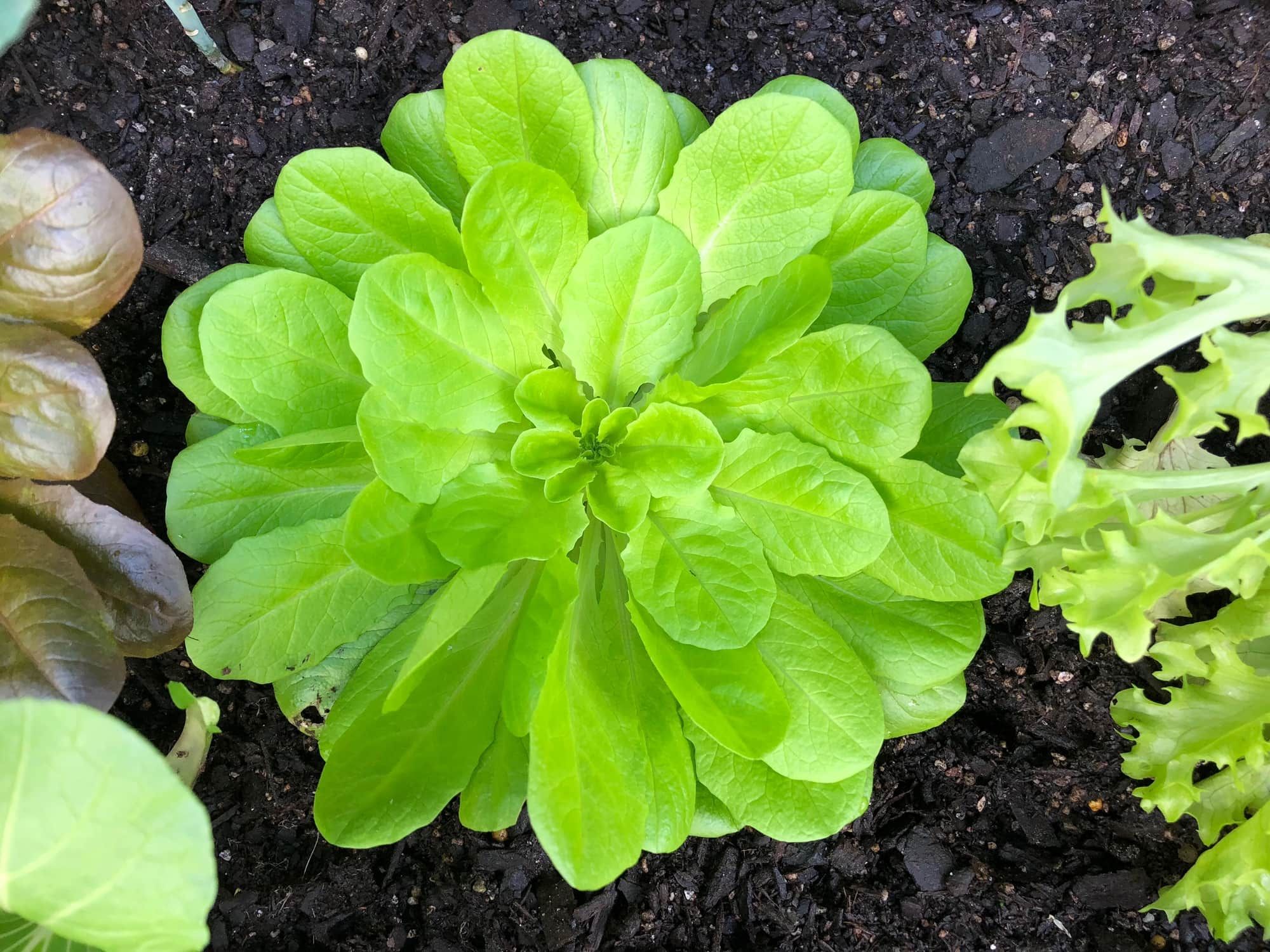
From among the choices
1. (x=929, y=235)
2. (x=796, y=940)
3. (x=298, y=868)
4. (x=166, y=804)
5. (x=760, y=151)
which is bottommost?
(x=796, y=940)

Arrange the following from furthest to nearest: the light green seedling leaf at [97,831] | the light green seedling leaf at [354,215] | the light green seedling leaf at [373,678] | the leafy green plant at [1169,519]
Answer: the light green seedling leaf at [373,678]
the light green seedling leaf at [354,215]
the leafy green plant at [1169,519]
the light green seedling leaf at [97,831]

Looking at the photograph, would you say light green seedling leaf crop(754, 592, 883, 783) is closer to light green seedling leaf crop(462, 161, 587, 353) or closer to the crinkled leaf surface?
light green seedling leaf crop(462, 161, 587, 353)

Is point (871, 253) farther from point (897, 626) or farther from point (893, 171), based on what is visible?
point (897, 626)

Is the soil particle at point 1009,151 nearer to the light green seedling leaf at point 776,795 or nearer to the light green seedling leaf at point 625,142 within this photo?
the light green seedling leaf at point 625,142

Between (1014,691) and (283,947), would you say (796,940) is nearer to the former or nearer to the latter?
(1014,691)

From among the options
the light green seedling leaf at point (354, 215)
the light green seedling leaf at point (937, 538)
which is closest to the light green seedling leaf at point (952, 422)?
the light green seedling leaf at point (937, 538)

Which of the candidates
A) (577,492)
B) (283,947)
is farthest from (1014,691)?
(283,947)

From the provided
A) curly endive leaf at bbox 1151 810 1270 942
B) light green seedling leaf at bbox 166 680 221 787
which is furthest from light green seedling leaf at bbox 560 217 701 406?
curly endive leaf at bbox 1151 810 1270 942

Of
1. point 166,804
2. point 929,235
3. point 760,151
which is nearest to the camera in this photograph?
point 166,804
